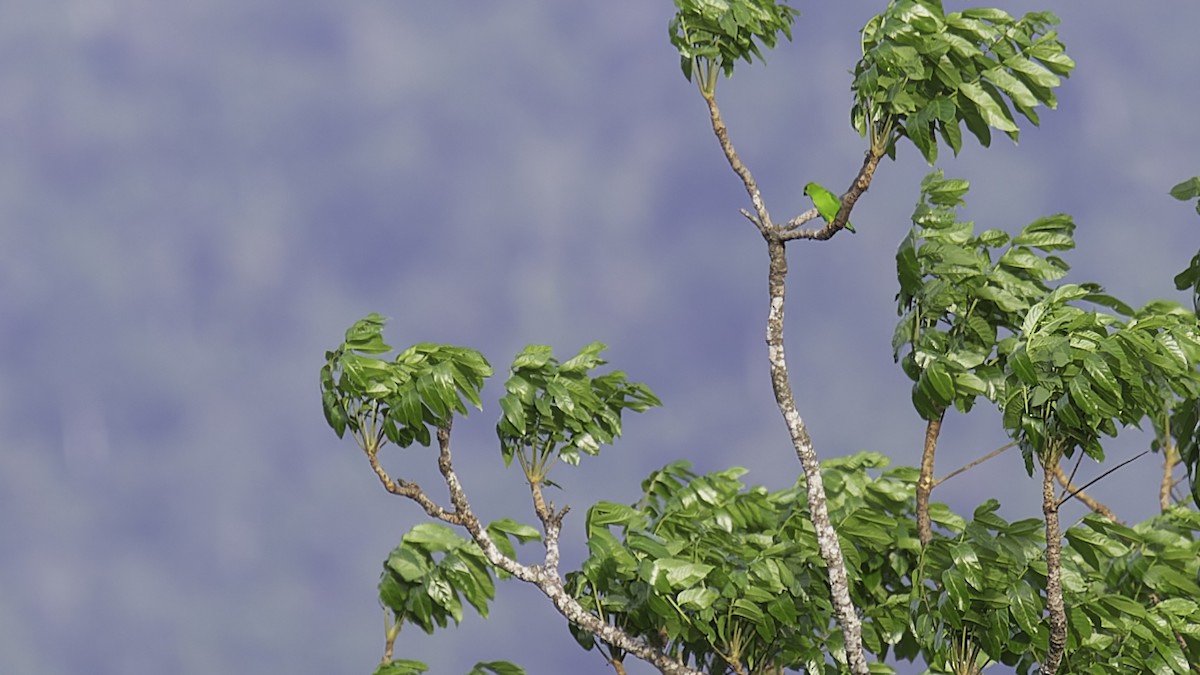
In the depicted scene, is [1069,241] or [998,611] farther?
[1069,241]

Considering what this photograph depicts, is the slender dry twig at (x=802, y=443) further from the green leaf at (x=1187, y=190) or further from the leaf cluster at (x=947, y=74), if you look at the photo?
the green leaf at (x=1187, y=190)

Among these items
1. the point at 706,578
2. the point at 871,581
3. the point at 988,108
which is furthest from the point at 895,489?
the point at 988,108

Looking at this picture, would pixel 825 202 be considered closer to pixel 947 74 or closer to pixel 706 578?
pixel 947 74

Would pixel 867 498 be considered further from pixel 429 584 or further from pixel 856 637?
pixel 429 584

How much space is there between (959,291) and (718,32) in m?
2.11

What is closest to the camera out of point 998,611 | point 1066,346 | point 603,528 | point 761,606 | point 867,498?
point 1066,346

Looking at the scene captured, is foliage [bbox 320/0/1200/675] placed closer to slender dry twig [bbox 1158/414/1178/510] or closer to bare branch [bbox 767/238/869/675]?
bare branch [bbox 767/238/869/675]

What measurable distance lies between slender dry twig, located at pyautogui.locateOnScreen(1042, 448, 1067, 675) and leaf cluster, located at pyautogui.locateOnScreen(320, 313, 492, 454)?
3198 millimetres

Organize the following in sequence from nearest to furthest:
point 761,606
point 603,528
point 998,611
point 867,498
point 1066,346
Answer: point 1066,346 → point 998,611 → point 761,606 → point 603,528 → point 867,498

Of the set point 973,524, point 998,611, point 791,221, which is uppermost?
point 791,221

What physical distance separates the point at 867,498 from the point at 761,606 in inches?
74.4

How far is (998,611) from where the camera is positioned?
303 inches

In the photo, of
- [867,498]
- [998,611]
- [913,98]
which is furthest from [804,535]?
[913,98]

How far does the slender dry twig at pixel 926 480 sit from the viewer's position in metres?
8.71
